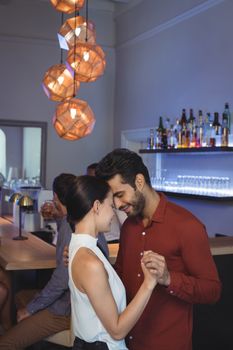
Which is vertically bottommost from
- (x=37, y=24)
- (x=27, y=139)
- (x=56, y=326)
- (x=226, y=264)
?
(x=56, y=326)

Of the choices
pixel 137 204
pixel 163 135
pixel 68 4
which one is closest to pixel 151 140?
pixel 163 135

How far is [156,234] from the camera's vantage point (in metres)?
1.95

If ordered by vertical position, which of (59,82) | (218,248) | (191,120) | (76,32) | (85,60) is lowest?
(218,248)

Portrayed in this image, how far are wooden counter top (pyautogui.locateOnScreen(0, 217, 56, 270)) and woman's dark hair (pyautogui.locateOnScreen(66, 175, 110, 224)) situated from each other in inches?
62.3

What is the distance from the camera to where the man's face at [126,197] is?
74.3 inches

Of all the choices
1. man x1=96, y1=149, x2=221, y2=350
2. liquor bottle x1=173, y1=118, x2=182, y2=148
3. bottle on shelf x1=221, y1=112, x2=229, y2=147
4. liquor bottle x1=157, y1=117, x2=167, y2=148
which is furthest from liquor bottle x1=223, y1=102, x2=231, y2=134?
man x1=96, y1=149, x2=221, y2=350

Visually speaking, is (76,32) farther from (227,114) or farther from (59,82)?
(227,114)

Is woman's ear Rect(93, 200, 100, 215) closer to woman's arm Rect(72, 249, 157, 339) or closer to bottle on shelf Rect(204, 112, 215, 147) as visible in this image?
woman's arm Rect(72, 249, 157, 339)

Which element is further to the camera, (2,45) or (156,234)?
(2,45)

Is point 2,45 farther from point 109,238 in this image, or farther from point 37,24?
point 109,238

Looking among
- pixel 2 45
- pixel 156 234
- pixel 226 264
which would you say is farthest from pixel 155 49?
pixel 156 234

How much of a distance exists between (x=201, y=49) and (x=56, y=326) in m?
3.85

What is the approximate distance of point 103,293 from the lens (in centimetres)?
160

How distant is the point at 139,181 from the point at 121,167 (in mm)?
99
